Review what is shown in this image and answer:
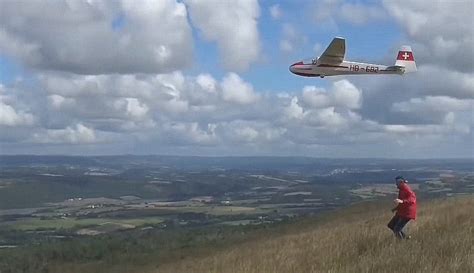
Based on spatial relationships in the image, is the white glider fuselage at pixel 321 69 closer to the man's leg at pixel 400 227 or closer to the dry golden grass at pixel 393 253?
the dry golden grass at pixel 393 253

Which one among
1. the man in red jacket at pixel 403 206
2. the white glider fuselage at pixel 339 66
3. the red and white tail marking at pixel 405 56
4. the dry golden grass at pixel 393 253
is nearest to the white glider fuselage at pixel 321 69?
the white glider fuselage at pixel 339 66

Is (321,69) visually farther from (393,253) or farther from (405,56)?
(393,253)

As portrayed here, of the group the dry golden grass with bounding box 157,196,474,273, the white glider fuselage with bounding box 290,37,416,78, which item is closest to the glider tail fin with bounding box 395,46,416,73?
the white glider fuselage with bounding box 290,37,416,78

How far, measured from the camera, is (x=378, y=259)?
13273 mm

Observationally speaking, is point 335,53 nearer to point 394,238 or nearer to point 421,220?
point 421,220

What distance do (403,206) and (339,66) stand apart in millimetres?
17256

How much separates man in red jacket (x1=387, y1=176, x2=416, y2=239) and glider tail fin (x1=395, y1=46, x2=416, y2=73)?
21.3 m

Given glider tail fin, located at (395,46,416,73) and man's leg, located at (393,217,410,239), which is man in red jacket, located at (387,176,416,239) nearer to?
man's leg, located at (393,217,410,239)

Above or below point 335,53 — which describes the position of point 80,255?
below

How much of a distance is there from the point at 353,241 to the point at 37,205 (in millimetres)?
166287

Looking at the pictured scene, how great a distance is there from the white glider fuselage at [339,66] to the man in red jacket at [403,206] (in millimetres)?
14654

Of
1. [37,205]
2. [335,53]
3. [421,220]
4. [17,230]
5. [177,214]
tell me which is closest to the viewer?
[421,220]

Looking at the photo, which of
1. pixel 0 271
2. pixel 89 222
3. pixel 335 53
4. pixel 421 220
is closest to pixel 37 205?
pixel 89 222

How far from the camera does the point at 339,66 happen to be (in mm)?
32312
